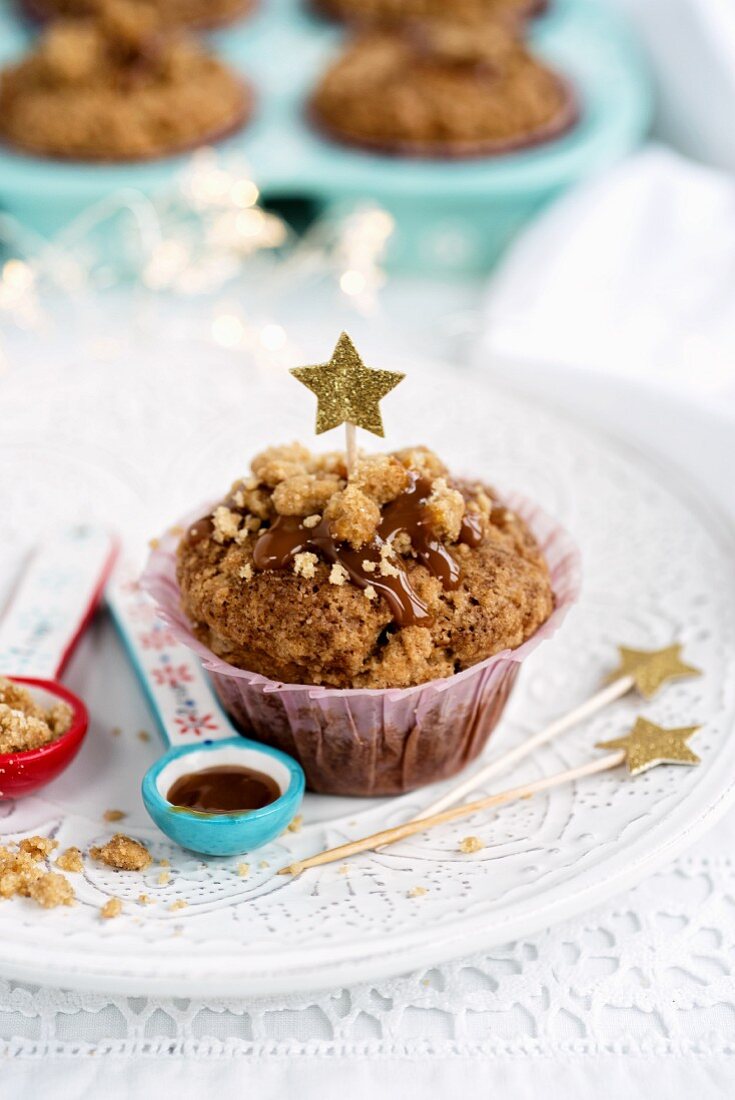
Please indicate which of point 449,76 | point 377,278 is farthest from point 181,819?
point 449,76

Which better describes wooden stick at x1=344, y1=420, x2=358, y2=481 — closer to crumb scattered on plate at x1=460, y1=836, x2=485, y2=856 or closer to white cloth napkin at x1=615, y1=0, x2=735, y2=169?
crumb scattered on plate at x1=460, y1=836, x2=485, y2=856

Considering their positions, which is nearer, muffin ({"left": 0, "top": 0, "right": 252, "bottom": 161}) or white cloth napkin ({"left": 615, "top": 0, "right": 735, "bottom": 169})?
muffin ({"left": 0, "top": 0, "right": 252, "bottom": 161})

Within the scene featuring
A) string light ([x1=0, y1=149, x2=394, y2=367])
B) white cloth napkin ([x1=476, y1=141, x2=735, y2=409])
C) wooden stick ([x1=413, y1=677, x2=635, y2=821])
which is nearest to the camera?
wooden stick ([x1=413, y1=677, x2=635, y2=821])

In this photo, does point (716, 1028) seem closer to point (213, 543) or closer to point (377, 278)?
point (213, 543)

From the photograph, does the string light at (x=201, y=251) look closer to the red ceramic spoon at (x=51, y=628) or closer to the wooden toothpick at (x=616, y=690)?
the red ceramic spoon at (x=51, y=628)

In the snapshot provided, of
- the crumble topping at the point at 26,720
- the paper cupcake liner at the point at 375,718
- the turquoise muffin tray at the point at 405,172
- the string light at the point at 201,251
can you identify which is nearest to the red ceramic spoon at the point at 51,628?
the crumble topping at the point at 26,720


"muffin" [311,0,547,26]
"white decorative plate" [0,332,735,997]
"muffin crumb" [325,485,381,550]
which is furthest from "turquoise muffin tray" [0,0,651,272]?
"muffin crumb" [325,485,381,550]

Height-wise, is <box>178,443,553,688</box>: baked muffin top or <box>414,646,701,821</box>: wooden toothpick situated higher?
<box>178,443,553,688</box>: baked muffin top

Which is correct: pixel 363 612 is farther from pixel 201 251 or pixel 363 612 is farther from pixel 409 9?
pixel 409 9
